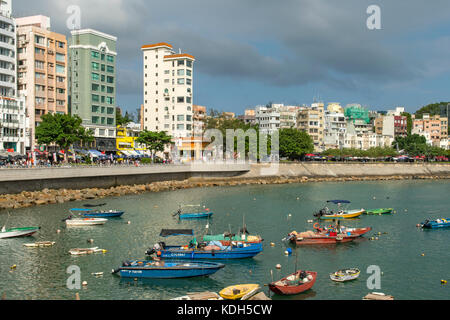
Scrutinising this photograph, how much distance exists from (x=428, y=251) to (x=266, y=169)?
75.4 metres

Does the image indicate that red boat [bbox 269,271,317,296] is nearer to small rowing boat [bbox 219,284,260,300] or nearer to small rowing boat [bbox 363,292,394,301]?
small rowing boat [bbox 219,284,260,300]

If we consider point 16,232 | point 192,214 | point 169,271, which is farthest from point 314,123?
point 169,271

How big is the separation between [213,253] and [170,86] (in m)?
102

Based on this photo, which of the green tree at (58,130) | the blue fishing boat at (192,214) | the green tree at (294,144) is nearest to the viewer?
the blue fishing boat at (192,214)

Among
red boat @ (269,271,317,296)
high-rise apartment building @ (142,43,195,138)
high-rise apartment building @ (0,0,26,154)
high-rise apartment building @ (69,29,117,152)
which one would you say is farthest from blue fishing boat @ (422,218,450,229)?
high-rise apartment building @ (142,43,195,138)

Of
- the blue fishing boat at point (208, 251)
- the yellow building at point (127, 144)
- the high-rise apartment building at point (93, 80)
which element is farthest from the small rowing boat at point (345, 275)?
the yellow building at point (127, 144)

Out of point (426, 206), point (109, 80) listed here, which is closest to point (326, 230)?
point (426, 206)

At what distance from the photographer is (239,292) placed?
26766 mm

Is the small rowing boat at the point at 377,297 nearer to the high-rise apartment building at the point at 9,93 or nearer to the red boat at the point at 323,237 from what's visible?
the red boat at the point at 323,237

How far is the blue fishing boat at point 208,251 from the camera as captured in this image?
1422 inches

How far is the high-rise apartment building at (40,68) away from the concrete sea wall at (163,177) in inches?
1050

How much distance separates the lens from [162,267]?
103 feet

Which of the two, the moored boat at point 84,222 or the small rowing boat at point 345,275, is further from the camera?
the moored boat at point 84,222

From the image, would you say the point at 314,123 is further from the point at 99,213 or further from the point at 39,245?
the point at 39,245
